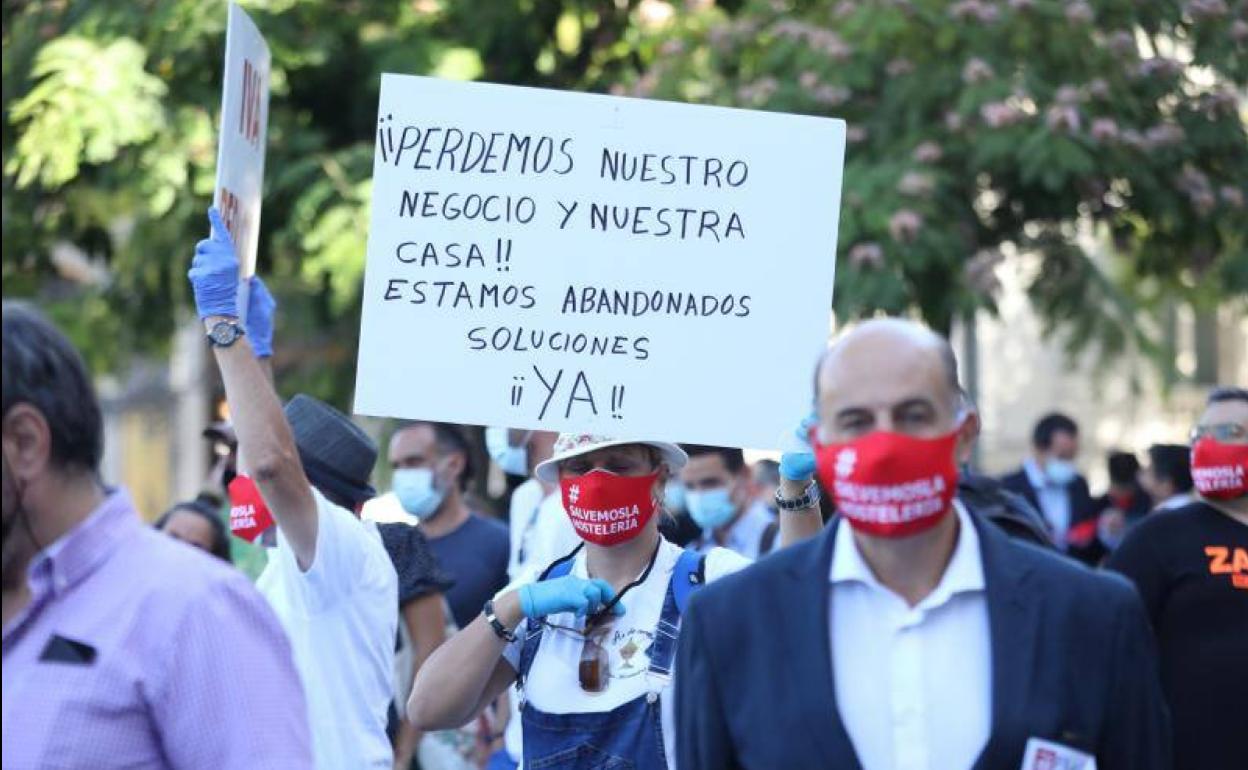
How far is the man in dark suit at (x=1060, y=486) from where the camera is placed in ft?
48.7

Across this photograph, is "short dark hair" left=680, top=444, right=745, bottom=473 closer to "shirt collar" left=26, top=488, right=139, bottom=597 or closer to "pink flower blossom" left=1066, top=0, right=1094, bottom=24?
"pink flower blossom" left=1066, top=0, right=1094, bottom=24

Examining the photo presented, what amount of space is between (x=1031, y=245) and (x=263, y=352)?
8.19 metres

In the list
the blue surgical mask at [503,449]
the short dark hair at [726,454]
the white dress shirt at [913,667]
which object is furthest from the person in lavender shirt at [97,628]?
the short dark hair at [726,454]

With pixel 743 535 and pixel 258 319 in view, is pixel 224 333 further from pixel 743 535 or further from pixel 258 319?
pixel 743 535

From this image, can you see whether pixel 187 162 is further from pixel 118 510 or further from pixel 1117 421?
pixel 1117 421

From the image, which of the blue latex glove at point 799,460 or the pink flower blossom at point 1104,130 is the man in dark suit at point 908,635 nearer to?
the blue latex glove at point 799,460

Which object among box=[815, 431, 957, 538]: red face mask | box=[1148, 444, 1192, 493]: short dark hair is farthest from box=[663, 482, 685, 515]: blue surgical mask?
box=[815, 431, 957, 538]: red face mask

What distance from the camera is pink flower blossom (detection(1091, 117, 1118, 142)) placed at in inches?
462

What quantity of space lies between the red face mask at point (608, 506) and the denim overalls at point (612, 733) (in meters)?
0.25

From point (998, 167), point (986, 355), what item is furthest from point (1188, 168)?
point (986, 355)

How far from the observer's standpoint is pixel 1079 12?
1198cm

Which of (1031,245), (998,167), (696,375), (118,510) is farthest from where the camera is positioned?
(1031,245)

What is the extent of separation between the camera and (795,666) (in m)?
3.48

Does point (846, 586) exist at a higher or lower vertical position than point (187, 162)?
lower
